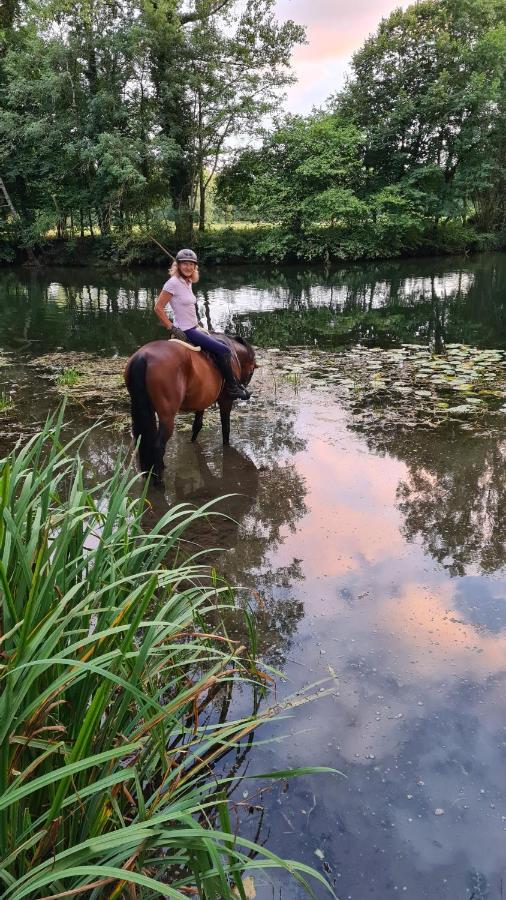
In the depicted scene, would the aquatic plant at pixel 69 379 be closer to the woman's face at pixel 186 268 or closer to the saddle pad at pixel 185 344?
the saddle pad at pixel 185 344

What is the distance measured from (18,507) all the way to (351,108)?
3054 cm

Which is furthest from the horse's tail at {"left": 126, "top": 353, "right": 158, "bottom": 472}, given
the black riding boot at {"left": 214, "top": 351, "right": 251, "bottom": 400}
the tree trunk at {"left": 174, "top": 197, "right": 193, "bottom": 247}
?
the tree trunk at {"left": 174, "top": 197, "right": 193, "bottom": 247}

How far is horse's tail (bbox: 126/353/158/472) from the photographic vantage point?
15.5 ft

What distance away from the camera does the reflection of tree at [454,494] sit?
4.04 meters

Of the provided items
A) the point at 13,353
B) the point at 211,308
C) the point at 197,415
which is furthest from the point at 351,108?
the point at 197,415

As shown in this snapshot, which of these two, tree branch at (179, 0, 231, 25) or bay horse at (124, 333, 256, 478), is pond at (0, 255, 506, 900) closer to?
bay horse at (124, 333, 256, 478)

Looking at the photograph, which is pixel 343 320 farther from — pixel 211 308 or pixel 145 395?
pixel 145 395

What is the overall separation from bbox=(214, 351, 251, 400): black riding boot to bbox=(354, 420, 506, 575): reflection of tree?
59.5 inches

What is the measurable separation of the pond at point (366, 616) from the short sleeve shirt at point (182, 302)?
1.41m

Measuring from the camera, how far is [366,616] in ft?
10.9

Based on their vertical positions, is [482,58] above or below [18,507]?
above

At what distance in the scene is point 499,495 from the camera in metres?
4.79

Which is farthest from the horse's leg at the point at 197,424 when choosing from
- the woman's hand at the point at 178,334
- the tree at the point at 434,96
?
the tree at the point at 434,96

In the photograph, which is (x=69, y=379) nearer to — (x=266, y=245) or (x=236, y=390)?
(x=236, y=390)
